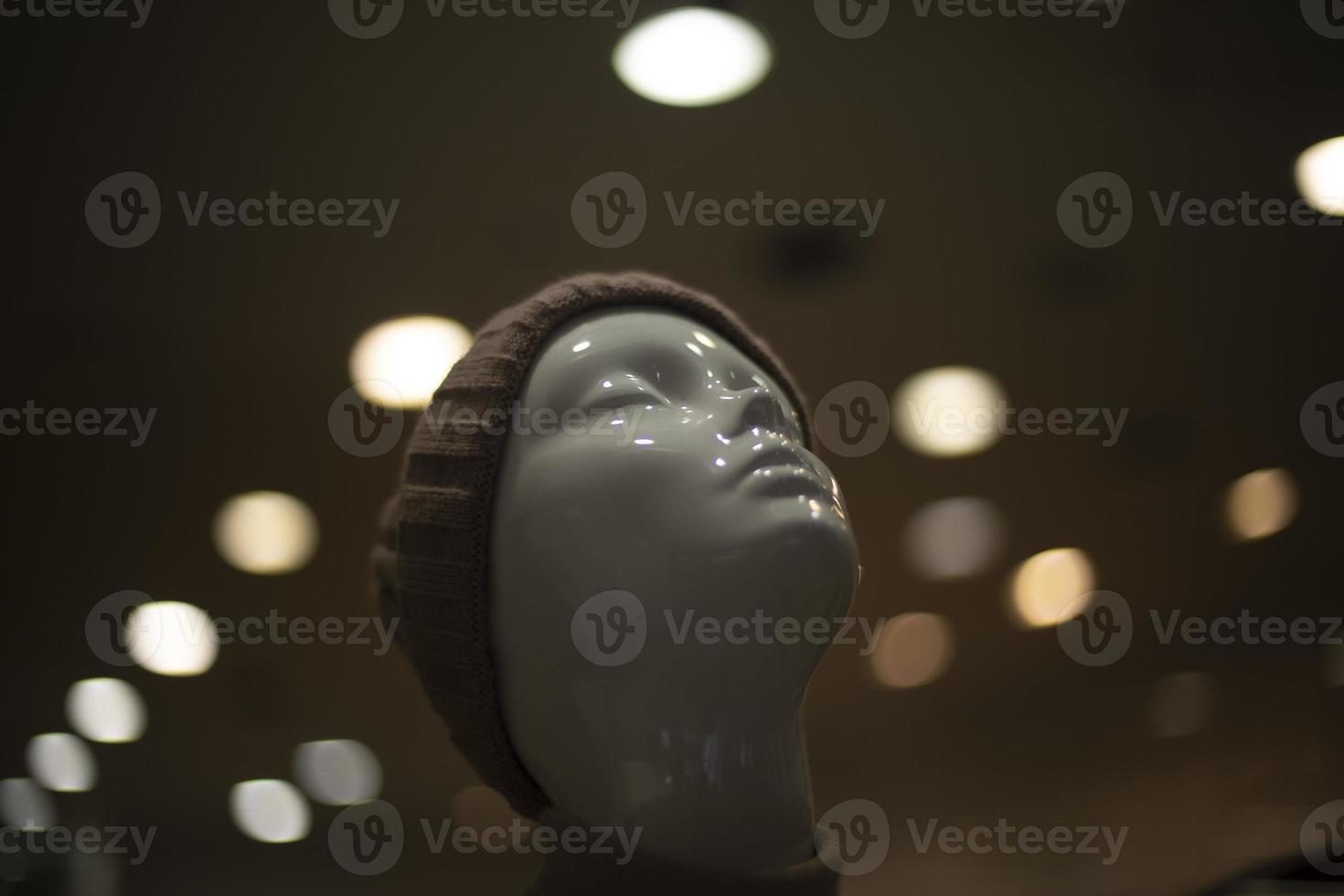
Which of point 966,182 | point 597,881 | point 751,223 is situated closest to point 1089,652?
point 966,182

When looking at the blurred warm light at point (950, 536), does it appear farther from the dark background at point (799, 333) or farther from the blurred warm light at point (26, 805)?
the blurred warm light at point (26, 805)

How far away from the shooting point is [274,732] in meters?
1.46

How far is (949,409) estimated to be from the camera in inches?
68.7

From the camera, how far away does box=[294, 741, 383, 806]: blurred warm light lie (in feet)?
4.82
